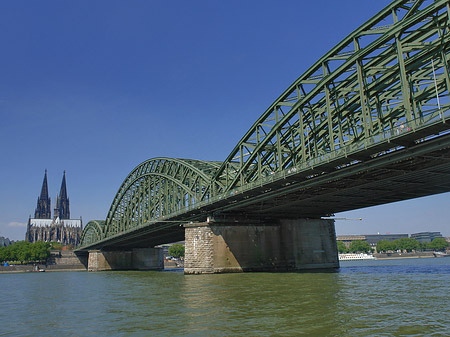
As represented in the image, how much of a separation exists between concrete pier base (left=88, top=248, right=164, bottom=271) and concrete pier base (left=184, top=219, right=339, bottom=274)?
6261 centimetres

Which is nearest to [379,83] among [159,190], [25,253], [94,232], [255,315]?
[255,315]

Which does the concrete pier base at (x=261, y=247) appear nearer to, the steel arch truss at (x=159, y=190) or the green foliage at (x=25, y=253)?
the steel arch truss at (x=159, y=190)

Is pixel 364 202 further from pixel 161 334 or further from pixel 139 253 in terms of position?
pixel 139 253

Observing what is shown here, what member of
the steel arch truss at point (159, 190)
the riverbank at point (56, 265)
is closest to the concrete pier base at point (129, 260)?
the steel arch truss at point (159, 190)

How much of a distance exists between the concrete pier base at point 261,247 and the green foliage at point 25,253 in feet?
432

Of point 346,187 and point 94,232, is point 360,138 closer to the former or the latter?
point 346,187

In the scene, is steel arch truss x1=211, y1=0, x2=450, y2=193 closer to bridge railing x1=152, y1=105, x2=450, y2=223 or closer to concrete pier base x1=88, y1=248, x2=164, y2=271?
bridge railing x1=152, y1=105, x2=450, y2=223

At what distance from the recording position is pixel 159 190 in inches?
3595

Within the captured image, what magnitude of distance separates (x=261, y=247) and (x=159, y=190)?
130 ft

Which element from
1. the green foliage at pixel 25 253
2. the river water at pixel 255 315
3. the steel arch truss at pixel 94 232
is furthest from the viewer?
the green foliage at pixel 25 253

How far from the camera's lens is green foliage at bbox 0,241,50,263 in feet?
537

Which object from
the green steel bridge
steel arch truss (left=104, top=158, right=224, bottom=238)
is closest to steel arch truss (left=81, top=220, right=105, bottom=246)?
steel arch truss (left=104, top=158, right=224, bottom=238)

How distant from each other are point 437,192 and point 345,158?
2018cm

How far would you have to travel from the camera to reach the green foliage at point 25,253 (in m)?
164
